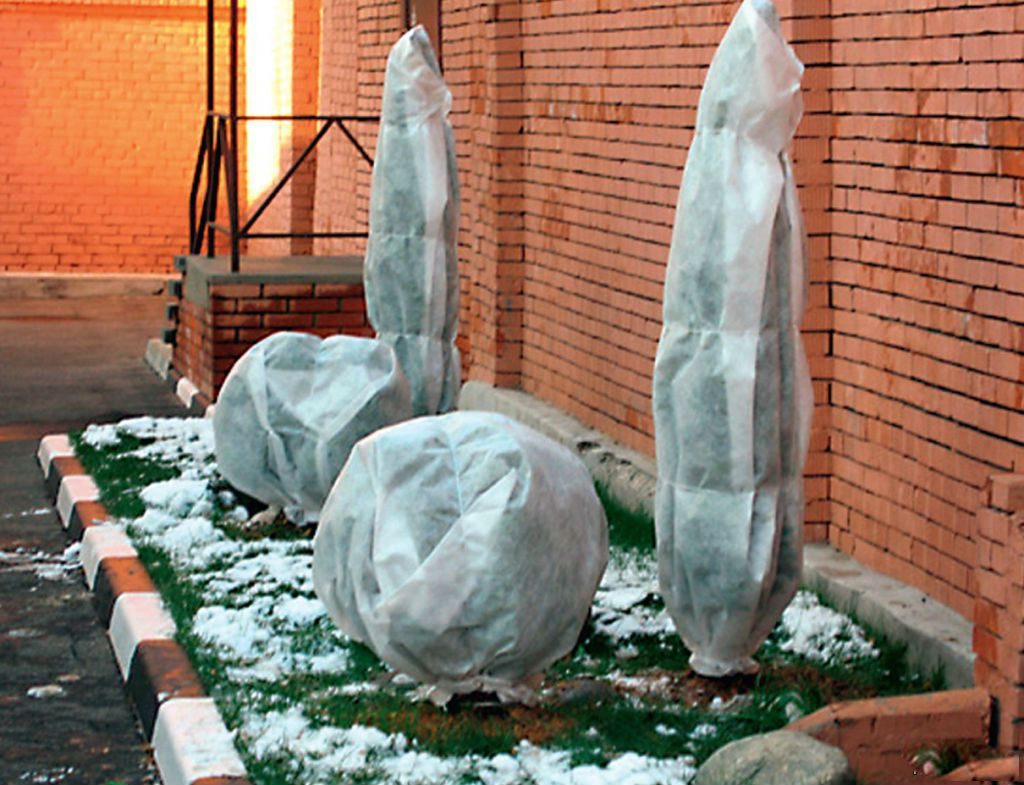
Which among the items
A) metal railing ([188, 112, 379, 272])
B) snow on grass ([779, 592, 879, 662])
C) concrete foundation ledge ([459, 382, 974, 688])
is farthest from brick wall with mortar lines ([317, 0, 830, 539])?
metal railing ([188, 112, 379, 272])

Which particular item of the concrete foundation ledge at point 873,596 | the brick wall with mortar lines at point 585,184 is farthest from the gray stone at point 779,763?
the brick wall with mortar lines at point 585,184

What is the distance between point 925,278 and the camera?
20.3 ft

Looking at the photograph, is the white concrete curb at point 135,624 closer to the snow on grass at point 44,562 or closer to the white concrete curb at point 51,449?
the snow on grass at point 44,562

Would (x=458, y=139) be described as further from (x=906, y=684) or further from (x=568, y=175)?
(x=906, y=684)

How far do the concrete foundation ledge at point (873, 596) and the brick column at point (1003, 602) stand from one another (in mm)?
563

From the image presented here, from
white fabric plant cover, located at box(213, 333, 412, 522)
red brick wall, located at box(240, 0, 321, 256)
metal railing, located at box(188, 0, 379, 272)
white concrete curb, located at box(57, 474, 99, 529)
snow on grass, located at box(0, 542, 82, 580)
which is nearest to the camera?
white fabric plant cover, located at box(213, 333, 412, 522)

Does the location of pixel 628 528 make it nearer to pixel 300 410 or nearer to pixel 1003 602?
pixel 300 410

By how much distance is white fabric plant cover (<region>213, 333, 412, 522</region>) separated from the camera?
25.8ft

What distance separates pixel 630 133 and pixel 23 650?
3.62 metres

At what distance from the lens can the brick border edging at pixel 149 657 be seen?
523cm

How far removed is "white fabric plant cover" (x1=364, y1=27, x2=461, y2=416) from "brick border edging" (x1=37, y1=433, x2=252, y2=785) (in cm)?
150

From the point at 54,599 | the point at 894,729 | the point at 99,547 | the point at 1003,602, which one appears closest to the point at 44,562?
the point at 99,547

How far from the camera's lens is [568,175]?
978 cm

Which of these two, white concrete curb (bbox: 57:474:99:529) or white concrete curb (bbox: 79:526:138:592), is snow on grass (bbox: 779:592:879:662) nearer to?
white concrete curb (bbox: 79:526:138:592)
